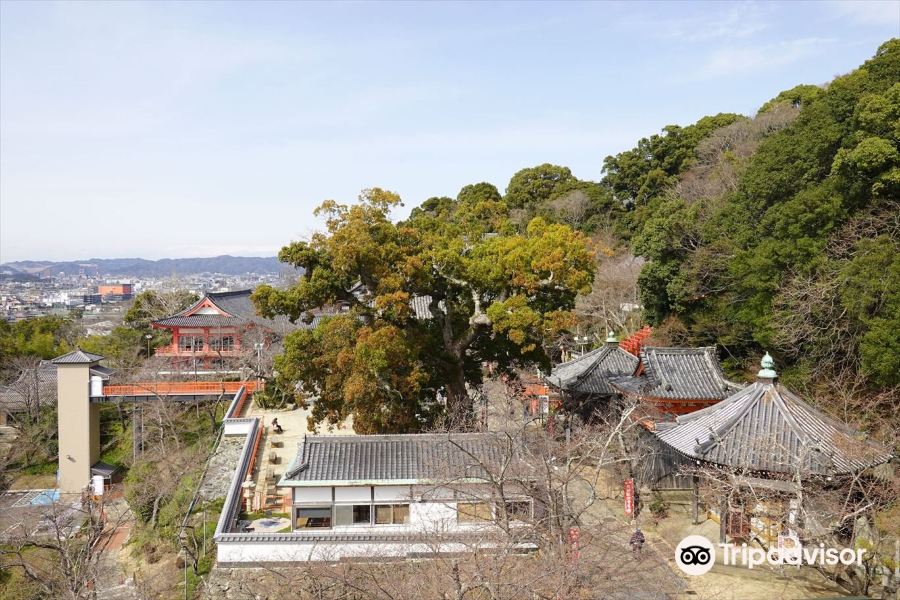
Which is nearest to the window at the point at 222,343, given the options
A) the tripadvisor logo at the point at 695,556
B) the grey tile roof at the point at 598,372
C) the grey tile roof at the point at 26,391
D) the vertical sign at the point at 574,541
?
the grey tile roof at the point at 26,391

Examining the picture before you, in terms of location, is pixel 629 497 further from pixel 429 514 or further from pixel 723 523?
pixel 429 514

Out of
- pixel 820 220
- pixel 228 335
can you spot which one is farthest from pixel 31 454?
pixel 820 220

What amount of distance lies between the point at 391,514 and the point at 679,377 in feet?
28.5

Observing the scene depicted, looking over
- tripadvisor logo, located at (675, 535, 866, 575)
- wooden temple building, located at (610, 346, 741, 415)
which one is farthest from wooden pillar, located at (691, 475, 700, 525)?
wooden temple building, located at (610, 346, 741, 415)

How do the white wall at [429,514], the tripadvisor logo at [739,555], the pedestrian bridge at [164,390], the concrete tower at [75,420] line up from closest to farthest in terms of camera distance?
the tripadvisor logo at [739,555], the white wall at [429,514], the concrete tower at [75,420], the pedestrian bridge at [164,390]

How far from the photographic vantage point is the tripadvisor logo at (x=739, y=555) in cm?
1129

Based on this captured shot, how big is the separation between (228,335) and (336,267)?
22.9m

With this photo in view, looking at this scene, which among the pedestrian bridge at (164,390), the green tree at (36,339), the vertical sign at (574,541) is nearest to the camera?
the vertical sign at (574,541)

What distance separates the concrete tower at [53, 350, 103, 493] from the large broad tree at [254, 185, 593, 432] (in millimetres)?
15086

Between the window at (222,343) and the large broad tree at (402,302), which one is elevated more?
the large broad tree at (402,302)

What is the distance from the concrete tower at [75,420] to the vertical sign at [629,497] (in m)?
24.0

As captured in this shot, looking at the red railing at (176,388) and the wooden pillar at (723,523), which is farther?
the red railing at (176,388)

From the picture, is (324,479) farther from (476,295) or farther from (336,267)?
(476,295)

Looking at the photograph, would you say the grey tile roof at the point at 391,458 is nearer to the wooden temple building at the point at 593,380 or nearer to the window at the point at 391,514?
the window at the point at 391,514
